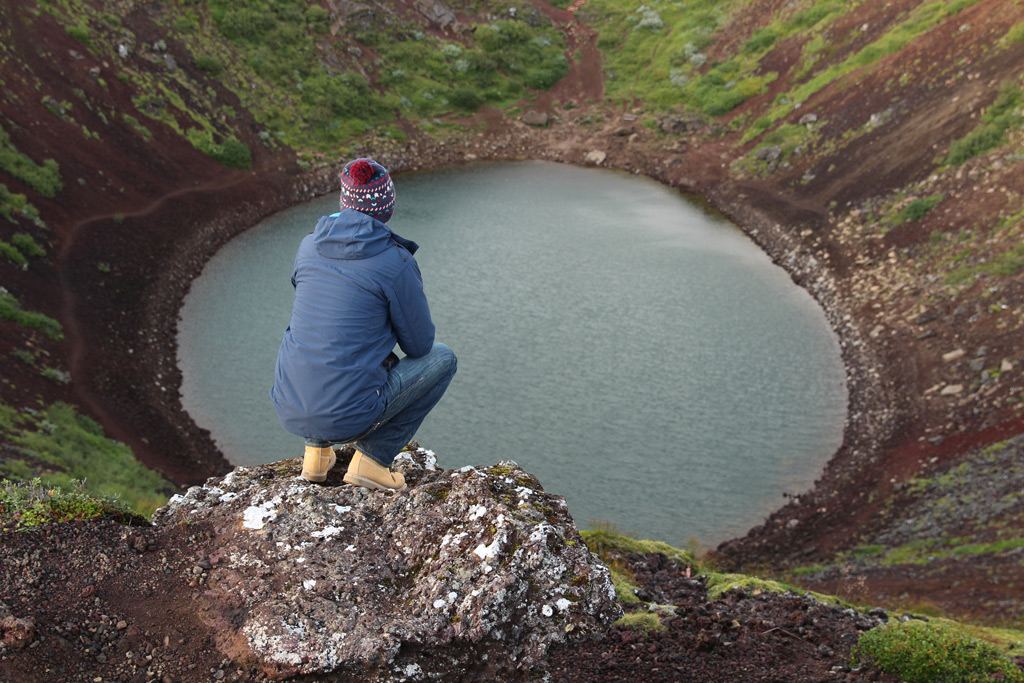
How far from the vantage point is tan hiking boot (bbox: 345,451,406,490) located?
7281 millimetres

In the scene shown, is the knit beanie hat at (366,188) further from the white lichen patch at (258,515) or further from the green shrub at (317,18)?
the green shrub at (317,18)

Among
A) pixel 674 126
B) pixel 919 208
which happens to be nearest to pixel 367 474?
pixel 919 208

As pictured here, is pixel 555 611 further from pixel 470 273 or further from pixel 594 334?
pixel 470 273

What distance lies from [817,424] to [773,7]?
38958 millimetres

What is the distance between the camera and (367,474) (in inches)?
288

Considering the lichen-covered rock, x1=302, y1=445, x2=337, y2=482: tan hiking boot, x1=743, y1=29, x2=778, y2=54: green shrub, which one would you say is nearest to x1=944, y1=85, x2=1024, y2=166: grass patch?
x1=743, y1=29, x2=778, y2=54: green shrub

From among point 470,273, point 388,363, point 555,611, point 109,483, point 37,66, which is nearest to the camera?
point 555,611

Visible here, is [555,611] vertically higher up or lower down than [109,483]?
lower down

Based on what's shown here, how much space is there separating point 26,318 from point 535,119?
1386 inches

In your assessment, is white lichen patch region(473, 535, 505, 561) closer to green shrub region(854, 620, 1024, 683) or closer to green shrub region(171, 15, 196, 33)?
green shrub region(854, 620, 1024, 683)

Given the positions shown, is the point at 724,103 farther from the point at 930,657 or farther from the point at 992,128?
the point at 930,657

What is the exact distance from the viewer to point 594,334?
28281mm

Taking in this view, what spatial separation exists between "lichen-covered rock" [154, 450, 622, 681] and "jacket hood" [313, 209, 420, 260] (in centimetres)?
236

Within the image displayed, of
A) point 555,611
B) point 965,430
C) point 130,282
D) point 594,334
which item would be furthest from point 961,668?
point 130,282
